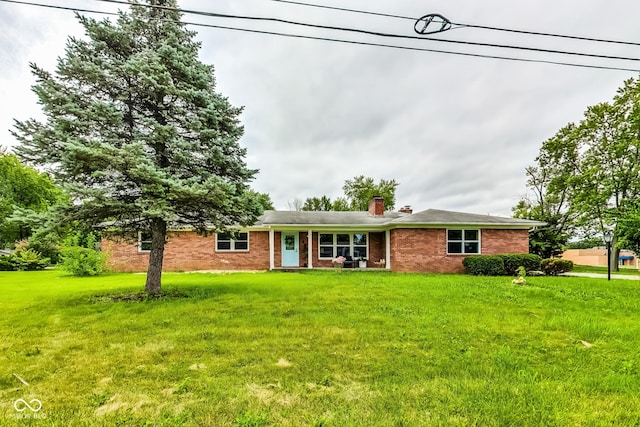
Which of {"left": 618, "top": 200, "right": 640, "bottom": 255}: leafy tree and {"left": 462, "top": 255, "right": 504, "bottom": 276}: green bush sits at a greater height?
{"left": 618, "top": 200, "right": 640, "bottom": 255}: leafy tree

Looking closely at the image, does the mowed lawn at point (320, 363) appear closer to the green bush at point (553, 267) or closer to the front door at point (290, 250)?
the green bush at point (553, 267)

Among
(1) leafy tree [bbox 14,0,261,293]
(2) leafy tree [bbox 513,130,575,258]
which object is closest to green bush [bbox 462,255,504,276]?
(1) leafy tree [bbox 14,0,261,293]

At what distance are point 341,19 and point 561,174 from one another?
95.8ft

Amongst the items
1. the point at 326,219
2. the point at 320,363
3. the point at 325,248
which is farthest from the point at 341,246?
the point at 320,363

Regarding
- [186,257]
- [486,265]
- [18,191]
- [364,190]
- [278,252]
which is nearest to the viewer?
[486,265]

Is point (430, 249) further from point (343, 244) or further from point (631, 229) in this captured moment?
point (631, 229)

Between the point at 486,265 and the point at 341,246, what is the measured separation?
7372mm

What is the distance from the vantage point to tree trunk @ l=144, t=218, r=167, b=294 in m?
8.81

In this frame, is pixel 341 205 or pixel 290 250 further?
pixel 341 205

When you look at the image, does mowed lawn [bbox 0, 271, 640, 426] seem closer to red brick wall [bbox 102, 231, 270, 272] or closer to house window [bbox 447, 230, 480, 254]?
house window [bbox 447, 230, 480, 254]

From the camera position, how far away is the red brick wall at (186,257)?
16922 mm

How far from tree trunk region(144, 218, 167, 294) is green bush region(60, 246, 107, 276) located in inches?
343

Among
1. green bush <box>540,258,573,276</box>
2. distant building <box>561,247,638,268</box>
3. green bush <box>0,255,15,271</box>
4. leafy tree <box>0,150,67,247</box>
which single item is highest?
leafy tree <box>0,150,67,247</box>

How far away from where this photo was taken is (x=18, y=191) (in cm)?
2869
